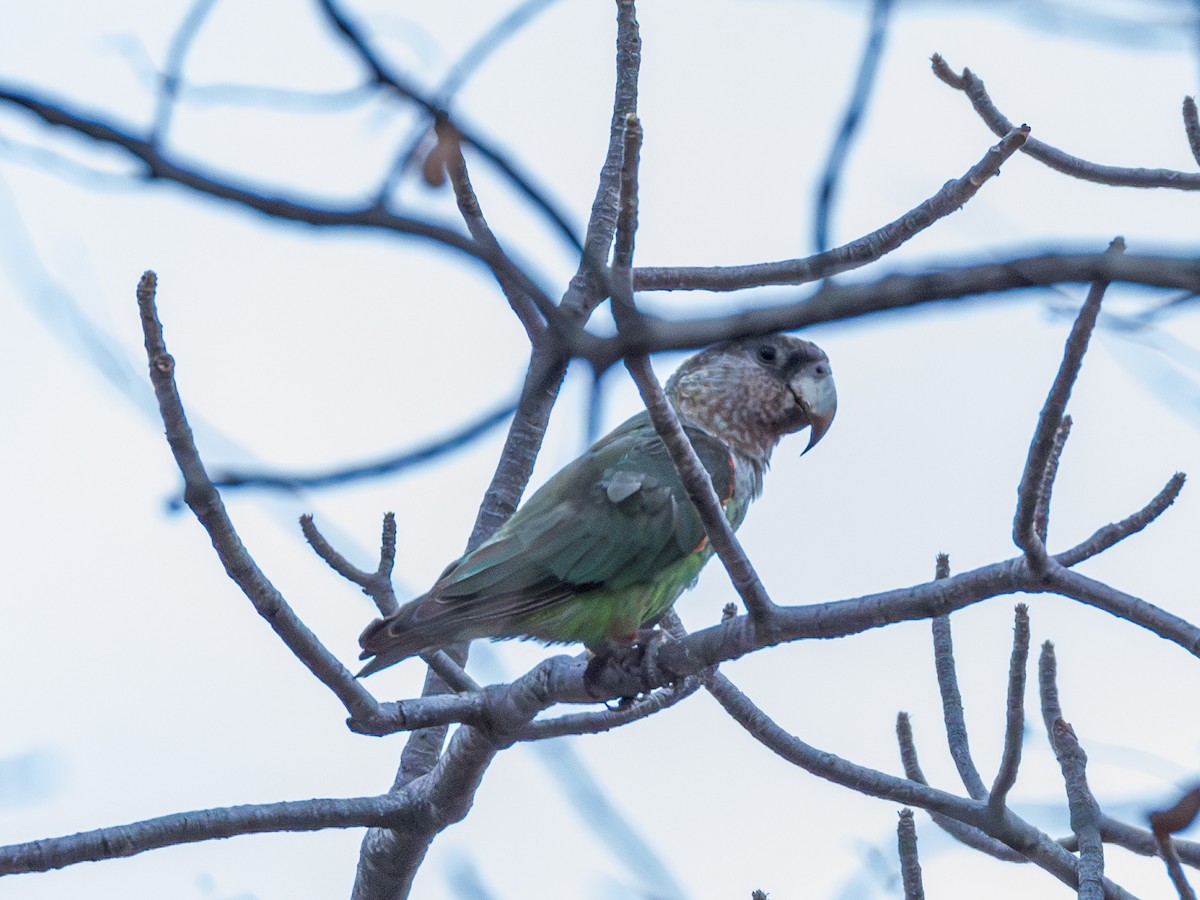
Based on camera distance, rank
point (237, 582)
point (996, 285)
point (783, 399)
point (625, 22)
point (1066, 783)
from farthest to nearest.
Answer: point (783, 399) → point (625, 22) → point (1066, 783) → point (237, 582) → point (996, 285)

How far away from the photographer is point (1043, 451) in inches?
101

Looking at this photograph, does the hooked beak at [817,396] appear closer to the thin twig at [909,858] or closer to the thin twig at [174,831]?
the thin twig at [909,858]

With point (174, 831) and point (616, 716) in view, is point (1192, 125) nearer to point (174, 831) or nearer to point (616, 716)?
point (616, 716)

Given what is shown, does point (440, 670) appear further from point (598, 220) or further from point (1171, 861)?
point (1171, 861)

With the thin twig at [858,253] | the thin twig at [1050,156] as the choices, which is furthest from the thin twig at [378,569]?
the thin twig at [1050,156]

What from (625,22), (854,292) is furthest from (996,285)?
(625,22)

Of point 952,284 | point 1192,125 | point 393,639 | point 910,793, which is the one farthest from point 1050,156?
point 952,284

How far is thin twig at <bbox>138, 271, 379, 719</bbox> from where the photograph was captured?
250cm

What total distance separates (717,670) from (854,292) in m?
2.67

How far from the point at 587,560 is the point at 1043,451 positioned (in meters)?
2.11

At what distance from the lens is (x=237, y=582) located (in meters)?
3.00

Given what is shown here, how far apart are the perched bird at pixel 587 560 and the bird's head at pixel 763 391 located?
0.74 ft

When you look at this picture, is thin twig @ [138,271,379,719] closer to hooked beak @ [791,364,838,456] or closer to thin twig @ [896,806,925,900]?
thin twig @ [896,806,925,900]

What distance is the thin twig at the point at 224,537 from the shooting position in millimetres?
2496
